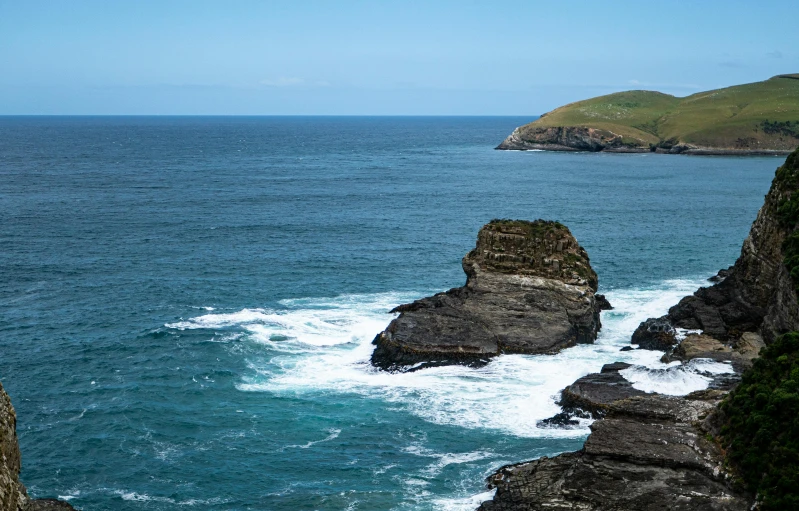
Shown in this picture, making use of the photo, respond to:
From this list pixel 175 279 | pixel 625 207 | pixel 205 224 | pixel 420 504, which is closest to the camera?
pixel 420 504

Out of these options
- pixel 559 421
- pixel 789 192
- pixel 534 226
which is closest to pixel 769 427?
pixel 559 421

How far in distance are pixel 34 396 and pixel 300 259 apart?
1964 inches

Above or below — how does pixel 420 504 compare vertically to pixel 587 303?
below

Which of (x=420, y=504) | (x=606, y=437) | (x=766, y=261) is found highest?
(x=766, y=261)

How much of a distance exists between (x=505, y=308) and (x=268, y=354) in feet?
71.2

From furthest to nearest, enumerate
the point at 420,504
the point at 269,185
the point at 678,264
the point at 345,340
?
the point at 269,185
the point at 678,264
the point at 345,340
the point at 420,504

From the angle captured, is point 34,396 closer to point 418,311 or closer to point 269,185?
point 418,311

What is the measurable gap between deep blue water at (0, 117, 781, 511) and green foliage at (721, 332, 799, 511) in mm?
13108

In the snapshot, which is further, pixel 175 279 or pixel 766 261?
pixel 175 279

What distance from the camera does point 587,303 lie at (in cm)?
7962

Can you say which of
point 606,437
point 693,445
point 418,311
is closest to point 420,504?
point 606,437

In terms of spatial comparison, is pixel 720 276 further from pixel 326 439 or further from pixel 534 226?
pixel 326 439

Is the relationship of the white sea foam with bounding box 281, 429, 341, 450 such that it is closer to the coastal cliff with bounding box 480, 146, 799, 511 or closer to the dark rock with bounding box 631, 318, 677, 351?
the coastal cliff with bounding box 480, 146, 799, 511

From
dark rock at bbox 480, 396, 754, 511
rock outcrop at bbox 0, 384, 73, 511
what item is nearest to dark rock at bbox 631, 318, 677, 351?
dark rock at bbox 480, 396, 754, 511
